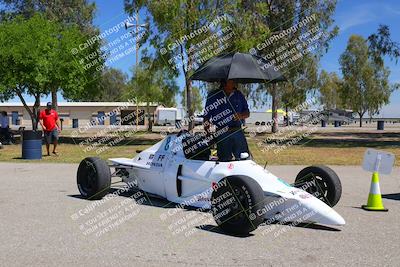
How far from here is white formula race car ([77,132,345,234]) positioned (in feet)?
20.7

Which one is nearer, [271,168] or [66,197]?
[66,197]

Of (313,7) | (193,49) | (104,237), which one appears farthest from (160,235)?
(313,7)

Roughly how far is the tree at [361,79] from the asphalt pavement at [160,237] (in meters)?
64.2

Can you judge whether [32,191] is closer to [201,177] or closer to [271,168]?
[201,177]

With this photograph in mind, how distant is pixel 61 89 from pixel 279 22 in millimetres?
17448

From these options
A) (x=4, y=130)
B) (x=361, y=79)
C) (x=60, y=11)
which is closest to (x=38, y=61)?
(x=4, y=130)

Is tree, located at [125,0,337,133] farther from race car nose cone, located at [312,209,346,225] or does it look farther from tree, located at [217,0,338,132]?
race car nose cone, located at [312,209,346,225]

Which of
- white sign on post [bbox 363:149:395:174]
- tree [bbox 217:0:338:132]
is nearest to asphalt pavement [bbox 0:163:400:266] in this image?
white sign on post [bbox 363:149:395:174]

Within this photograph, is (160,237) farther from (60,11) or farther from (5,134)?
(60,11)

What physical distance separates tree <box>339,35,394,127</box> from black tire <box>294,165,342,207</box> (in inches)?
2562

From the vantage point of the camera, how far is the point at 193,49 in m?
25.8

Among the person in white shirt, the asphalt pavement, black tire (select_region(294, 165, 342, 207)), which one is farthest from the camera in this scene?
the person in white shirt

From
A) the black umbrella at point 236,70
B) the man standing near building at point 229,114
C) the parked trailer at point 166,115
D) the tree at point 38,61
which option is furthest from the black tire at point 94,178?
the parked trailer at point 166,115

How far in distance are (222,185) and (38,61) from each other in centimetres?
2005
